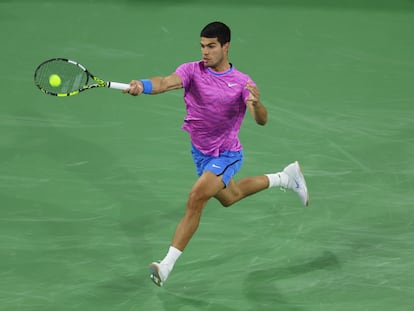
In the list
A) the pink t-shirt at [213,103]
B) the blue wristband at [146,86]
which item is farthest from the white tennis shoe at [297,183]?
the blue wristband at [146,86]

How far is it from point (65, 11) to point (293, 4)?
3347 mm

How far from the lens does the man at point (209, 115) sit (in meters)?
7.70

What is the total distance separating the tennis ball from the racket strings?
0.04 feet

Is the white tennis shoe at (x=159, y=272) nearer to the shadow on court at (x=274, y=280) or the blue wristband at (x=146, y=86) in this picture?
the shadow on court at (x=274, y=280)

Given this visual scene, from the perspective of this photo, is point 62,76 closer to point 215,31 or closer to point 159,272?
point 215,31

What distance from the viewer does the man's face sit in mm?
7902

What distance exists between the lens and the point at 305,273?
8.23 metres

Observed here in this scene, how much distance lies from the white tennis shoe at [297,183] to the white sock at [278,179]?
0.15 ft

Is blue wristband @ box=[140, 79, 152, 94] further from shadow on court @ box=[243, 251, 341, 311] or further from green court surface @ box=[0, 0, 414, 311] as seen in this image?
shadow on court @ box=[243, 251, 341, 311]

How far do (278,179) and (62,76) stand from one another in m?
2.31

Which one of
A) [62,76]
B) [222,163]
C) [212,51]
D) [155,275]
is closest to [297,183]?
[222,163]

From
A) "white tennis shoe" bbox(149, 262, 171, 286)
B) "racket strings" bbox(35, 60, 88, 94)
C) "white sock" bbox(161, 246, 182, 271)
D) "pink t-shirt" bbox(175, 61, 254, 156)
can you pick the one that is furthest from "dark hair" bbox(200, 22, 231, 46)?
"white tennis shoe" bbox(149, 262, 171, 286)

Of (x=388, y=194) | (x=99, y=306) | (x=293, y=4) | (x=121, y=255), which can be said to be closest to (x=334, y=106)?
(x=388, y=194)

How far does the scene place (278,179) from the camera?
9.02 m
